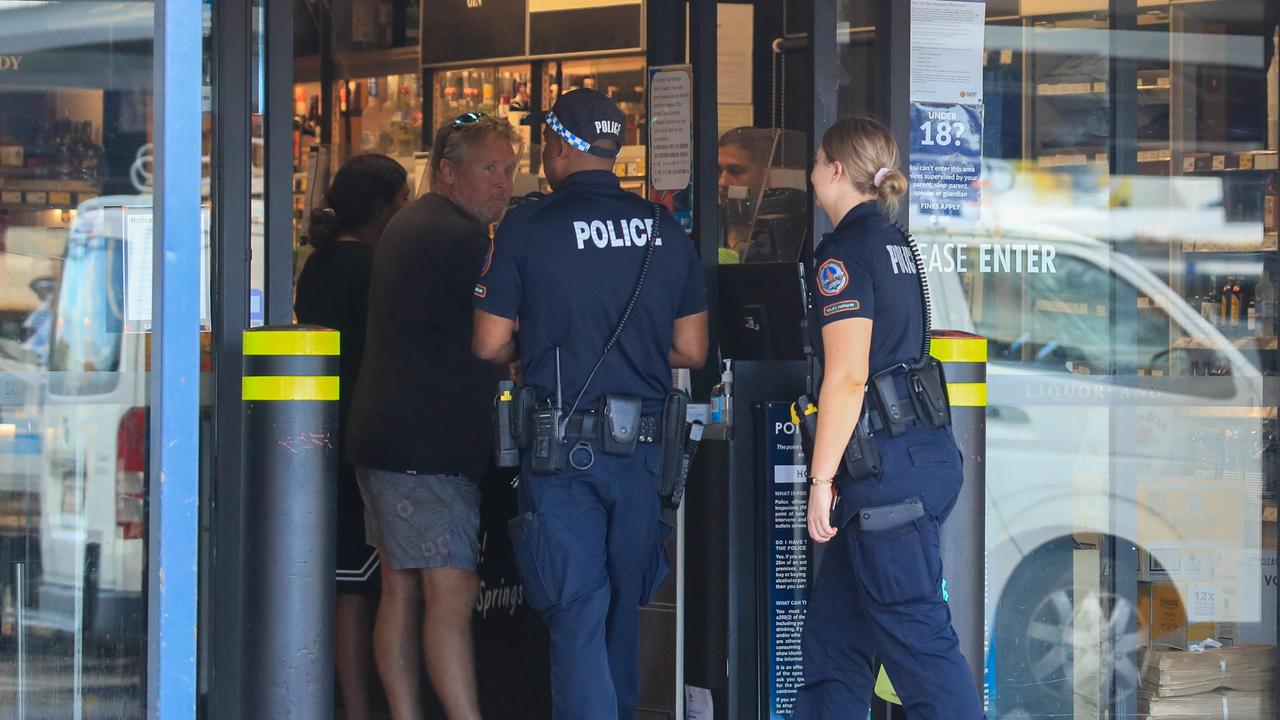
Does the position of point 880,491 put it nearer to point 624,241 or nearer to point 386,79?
point 624,241

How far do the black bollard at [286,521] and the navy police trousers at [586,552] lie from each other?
520 millimetres

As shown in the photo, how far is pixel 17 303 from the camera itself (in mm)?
4066

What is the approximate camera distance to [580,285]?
3.81 metres

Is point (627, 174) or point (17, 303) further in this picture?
point (627, 174)

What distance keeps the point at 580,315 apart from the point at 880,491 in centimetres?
85

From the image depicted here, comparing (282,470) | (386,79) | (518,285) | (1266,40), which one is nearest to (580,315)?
(518,285)

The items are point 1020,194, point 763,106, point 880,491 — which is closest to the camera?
point 880,491

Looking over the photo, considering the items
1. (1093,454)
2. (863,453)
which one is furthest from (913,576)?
(1093,454)

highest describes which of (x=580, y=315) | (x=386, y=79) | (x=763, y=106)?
(x=386, y=79)

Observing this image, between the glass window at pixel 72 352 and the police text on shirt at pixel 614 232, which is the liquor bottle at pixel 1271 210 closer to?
the police text on shirt at pixel 614 232

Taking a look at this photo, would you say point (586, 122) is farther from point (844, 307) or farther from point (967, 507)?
point (967, 507)

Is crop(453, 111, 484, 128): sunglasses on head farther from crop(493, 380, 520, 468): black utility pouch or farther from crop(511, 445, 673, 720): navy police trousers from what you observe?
crop(511, 445, 673, 720): navy police trousers

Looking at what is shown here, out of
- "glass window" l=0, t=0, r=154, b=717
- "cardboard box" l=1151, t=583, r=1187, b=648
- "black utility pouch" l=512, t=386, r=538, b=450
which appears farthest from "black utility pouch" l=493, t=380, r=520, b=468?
"cardboard box" l=1151, t=583, r=1187, b=648

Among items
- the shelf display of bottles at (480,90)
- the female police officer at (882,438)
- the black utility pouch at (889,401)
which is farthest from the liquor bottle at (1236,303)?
the shelf display of bottles at (480,90)
